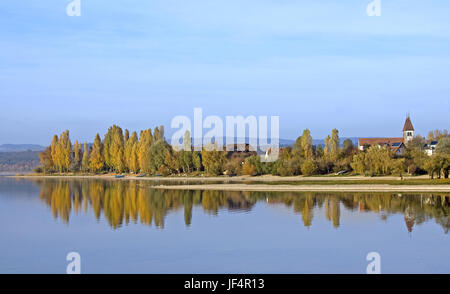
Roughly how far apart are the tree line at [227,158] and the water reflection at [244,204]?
844cm

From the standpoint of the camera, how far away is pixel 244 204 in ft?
88.3

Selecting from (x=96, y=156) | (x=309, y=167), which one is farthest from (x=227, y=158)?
(x=96, y=156)

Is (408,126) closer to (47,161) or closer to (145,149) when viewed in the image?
(145,149)

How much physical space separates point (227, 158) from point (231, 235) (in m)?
38.6

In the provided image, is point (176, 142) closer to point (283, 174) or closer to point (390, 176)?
point (283, 174)

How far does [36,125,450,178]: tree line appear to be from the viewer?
39.2 m

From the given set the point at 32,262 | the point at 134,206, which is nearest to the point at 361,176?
the point at 134,206

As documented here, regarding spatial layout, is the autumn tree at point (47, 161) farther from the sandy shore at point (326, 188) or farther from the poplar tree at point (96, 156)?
the sandy shore at point (326, 188)

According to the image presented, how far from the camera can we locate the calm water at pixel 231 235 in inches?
500

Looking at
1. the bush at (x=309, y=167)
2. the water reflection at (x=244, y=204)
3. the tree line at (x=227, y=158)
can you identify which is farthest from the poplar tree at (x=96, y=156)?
the water reflection at (x=244, y=204)
